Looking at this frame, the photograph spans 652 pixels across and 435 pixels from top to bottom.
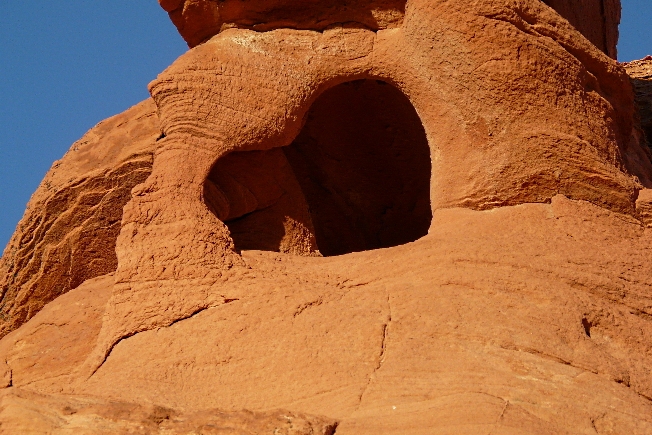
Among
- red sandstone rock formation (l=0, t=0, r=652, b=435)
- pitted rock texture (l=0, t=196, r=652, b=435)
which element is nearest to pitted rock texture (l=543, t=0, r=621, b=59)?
red sandstone rock formation (l=0, t=0, r=652, b=435)

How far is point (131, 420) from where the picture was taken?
4383mm

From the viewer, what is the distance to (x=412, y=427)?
450 centimetres

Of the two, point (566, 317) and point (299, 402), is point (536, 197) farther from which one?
point (299, 402)

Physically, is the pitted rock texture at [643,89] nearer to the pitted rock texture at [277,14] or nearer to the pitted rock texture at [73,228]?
the pitted rock texture at [277,14]

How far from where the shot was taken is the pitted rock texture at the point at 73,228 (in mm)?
7660

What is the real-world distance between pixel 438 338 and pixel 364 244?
2924 mm

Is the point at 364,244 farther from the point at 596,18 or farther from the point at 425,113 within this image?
the point at 596,18

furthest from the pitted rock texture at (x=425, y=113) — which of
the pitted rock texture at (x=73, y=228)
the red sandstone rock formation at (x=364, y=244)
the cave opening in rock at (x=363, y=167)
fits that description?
the pitted rock texture at (x=73, y=228)

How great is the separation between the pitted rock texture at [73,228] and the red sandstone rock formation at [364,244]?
3 centimetres


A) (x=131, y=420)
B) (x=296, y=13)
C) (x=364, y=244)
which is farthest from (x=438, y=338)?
(x=364, y=244)

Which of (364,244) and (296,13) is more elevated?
(296,13)

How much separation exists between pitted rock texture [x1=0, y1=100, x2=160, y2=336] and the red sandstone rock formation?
28 millimetres

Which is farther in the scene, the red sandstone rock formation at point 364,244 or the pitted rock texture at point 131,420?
the red sandstone rock formation at point 364,244

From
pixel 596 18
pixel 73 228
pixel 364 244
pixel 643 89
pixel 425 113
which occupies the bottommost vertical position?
pixel 364 244
